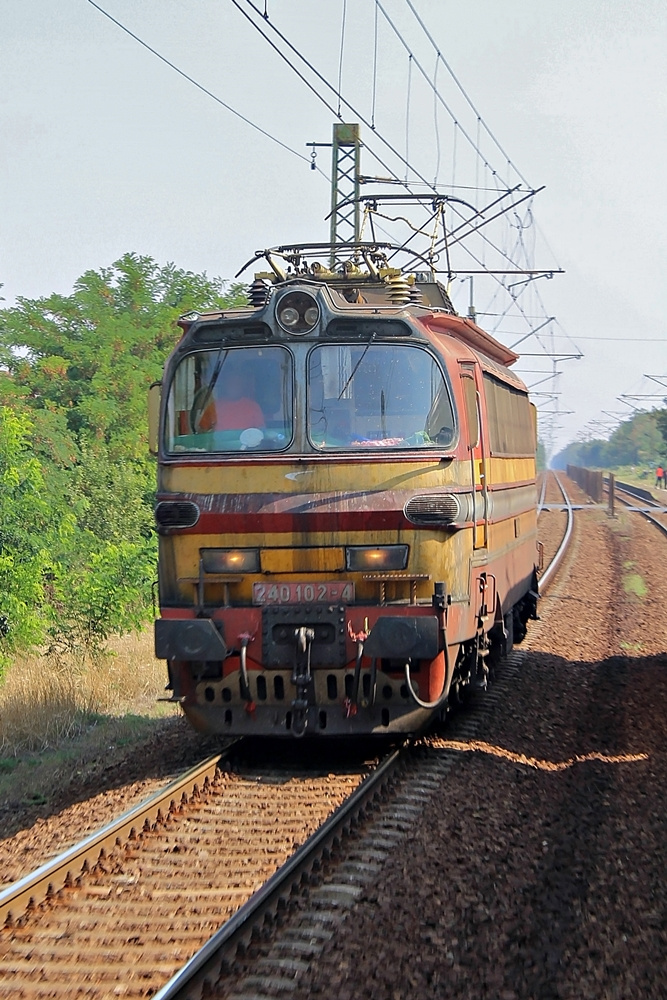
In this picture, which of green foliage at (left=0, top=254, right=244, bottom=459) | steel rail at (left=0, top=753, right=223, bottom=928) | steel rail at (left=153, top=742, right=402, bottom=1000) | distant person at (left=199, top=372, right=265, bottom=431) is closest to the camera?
steel rail at (left=153, top=742, right=402, bottom=1000)

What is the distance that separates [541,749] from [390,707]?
148cm

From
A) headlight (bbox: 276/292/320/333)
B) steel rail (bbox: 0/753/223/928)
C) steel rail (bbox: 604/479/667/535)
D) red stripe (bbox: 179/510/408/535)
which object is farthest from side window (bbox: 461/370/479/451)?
steel rail (bbox: 604/479/667/535)

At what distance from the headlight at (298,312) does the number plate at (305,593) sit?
1824mm

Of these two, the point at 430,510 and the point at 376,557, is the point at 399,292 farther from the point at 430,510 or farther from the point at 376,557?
the point at 376,557

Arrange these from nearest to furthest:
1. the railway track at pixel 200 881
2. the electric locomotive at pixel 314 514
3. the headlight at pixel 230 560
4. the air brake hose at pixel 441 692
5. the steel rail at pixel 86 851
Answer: the railway track at pixel 200 881 < the steel rail at pixel 86 851 < the air brake hose at pixel 441 692 < the electric locomotive at pixel 314 514 < the headlight at pixel 230 560

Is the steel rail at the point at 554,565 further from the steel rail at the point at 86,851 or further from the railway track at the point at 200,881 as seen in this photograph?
the steel rail at the point at 86,851

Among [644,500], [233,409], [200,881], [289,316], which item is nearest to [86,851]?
[200,881]

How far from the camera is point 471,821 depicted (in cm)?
670

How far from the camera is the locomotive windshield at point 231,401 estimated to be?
8.02 metres

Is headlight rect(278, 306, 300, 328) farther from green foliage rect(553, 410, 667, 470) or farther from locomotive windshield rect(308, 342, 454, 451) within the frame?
green foliage rect(553, 410, 667, 470)

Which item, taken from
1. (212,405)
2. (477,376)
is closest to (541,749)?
(477,376)

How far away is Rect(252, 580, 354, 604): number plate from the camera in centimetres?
770

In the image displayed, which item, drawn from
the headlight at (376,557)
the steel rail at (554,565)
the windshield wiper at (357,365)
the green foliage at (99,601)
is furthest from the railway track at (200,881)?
the steel rail at (554,565)

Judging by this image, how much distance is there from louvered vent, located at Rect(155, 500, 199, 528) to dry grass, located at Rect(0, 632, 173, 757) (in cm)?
287
